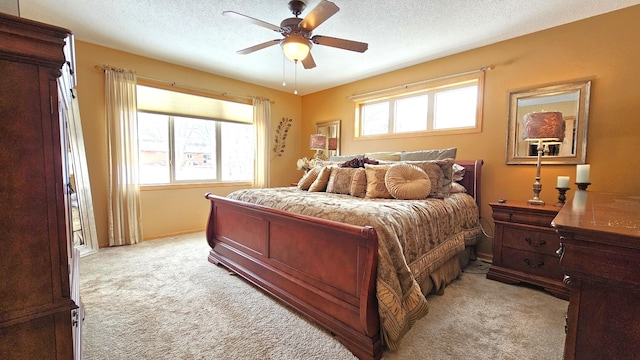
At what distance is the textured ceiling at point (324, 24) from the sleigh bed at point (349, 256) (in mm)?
1770

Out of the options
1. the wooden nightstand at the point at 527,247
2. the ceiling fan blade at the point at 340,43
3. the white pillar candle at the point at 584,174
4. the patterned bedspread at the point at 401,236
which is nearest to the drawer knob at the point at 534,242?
the wooden nightstand at the point at 527,247

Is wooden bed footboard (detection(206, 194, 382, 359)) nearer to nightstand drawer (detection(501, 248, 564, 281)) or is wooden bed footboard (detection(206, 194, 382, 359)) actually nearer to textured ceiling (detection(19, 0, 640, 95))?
nightstand drawer (detection(501, 248, 564, 281))

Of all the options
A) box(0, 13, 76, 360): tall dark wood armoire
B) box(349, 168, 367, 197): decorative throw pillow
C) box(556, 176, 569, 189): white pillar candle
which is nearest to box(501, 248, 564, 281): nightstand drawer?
box(556, 176, 569, 189): white pillar candle

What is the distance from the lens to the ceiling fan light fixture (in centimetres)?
235

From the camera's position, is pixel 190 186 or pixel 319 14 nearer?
pixel 319 14

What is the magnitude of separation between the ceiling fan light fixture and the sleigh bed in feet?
4.30

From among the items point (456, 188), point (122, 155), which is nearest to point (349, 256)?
point (456, 188)

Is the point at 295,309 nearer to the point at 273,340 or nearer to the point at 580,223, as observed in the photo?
the point at 273,340

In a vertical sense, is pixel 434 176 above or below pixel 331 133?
below

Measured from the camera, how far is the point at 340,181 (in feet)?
9.44

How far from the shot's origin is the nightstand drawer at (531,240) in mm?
2311

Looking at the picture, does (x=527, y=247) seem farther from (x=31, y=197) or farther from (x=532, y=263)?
(x=31, y=197)

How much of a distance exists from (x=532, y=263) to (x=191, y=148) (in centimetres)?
459

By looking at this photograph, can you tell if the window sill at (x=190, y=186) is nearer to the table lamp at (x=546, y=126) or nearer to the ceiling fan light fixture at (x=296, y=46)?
the ceiling fan light fixture at (x=296, y=46)
